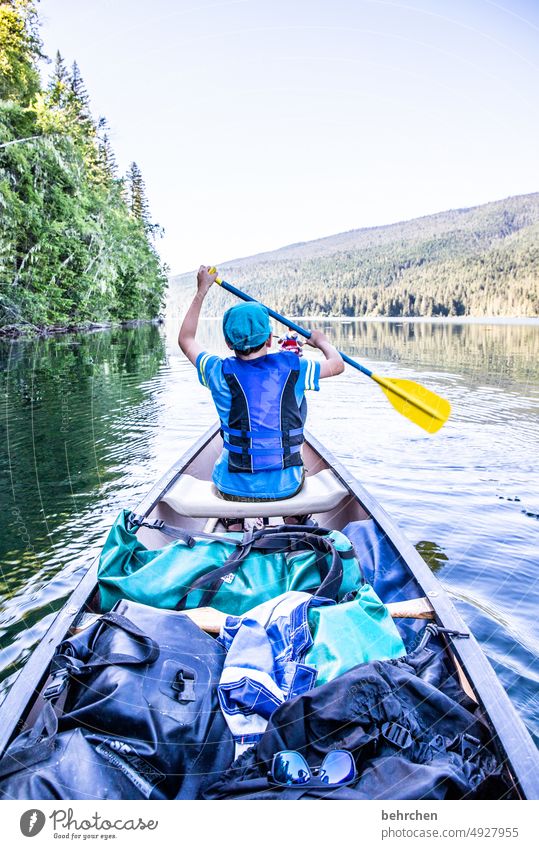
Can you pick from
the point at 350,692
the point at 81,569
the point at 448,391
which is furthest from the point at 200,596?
the point at 448,391

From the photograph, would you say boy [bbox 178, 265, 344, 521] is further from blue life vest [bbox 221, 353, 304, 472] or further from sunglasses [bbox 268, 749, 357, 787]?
sunglasses [bbox 268, 749, 357, 787]

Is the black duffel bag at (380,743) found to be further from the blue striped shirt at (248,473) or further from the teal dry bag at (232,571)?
the blue striped shirt at (248,473)

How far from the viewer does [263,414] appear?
Answer: 3330 millimetres

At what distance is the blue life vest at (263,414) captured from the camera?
326 cm

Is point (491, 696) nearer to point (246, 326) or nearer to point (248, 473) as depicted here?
point (248, 473)

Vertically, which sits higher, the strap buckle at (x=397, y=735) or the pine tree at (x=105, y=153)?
the pine tree at (x=105, y=153)

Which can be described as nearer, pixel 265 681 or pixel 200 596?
pixel 265 681

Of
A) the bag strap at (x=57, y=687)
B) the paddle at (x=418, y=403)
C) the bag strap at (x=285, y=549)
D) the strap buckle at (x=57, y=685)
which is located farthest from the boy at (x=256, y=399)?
the strap buckle at (x=57, y=685)

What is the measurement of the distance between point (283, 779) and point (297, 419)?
84.5 inches

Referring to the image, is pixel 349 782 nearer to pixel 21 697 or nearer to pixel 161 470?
pixel 21 697

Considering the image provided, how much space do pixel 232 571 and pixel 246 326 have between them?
1348 mm

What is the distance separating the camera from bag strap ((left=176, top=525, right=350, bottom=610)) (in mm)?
2404

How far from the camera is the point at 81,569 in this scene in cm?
457
